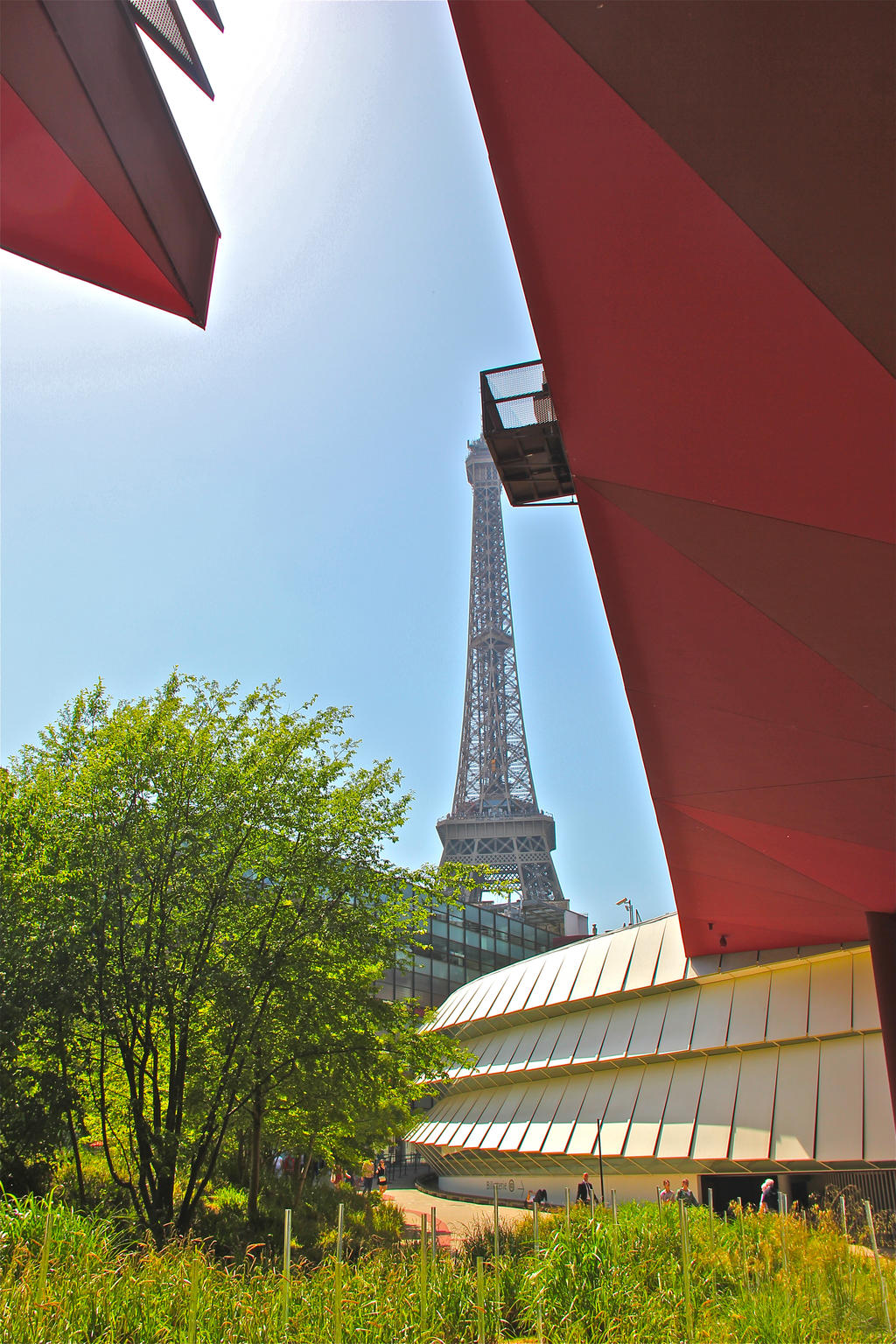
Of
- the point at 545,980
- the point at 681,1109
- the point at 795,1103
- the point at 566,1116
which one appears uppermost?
the point at 545,980

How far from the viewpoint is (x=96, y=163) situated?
3703 millimetres

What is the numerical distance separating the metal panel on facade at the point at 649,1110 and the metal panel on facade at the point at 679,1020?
49 cm

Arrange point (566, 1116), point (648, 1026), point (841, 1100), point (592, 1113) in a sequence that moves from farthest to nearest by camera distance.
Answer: point (566, 1116), point (648, 1026), point (592, 1113), point (841, 1100)

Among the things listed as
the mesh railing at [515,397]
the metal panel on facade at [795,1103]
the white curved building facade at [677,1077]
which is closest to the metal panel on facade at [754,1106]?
the white curved building facade at [677,1077]

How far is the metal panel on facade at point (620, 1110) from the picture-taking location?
64.3 feet

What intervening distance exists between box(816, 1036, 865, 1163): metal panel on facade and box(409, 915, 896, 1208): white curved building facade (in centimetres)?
3

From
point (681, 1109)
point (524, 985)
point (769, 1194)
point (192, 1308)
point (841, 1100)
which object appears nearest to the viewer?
point (192, 1308)

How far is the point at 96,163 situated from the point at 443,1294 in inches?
350

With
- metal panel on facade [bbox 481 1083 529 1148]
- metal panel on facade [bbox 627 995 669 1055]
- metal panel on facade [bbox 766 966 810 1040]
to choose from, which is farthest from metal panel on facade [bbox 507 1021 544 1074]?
metal panel on facade [bbox 766 966 810 1040]

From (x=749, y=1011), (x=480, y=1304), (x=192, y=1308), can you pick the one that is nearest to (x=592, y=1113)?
(x=749, y=1011)

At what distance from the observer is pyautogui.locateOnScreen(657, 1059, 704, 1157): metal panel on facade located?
18.2m

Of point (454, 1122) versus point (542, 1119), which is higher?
point (542, 1119)

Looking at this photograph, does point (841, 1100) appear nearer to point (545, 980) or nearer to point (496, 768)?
point (545, 980)

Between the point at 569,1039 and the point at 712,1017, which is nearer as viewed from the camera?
the point at 712,1017
